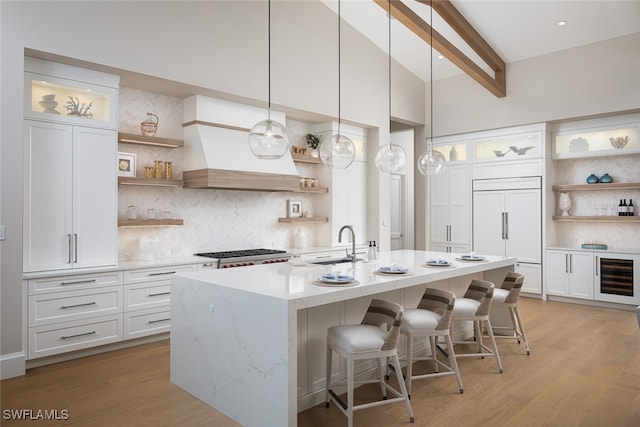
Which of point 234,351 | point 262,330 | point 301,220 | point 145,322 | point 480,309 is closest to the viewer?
point 262,330

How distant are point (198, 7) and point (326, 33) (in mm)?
2120

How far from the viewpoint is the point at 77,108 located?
414 cm

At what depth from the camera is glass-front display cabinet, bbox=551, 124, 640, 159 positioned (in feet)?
20.4

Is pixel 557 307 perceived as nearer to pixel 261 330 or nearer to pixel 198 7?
pixel 261 330

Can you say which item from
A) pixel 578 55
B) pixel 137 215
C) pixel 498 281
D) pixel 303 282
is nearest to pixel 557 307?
pixel 498 281

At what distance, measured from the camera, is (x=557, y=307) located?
627cm

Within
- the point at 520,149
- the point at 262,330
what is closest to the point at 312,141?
the point at 520,149

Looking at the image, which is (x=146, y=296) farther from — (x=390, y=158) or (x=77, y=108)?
(x=390, y=158)

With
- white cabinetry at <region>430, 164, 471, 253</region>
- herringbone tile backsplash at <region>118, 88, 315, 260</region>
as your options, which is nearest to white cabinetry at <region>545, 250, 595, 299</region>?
white cabinetry at <region>430, 164, 471, 253</region>

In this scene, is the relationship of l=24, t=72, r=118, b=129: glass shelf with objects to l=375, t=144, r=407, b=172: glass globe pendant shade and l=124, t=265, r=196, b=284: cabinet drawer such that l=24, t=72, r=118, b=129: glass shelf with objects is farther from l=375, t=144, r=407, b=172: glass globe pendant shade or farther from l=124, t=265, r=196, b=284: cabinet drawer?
l=375, t=144, r=407, b=172: glass globe pendant shade

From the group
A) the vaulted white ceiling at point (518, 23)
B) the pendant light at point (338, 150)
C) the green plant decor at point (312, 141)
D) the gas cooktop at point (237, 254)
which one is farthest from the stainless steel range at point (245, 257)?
the vaulted white ceiling at point (518, 23)

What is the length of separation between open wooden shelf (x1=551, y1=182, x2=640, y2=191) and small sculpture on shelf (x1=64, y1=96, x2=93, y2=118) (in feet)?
21.2

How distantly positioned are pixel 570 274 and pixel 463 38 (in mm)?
3778

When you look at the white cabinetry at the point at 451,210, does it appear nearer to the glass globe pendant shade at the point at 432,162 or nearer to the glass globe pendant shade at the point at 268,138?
the glass globe pendant shade at the point at 432,162
